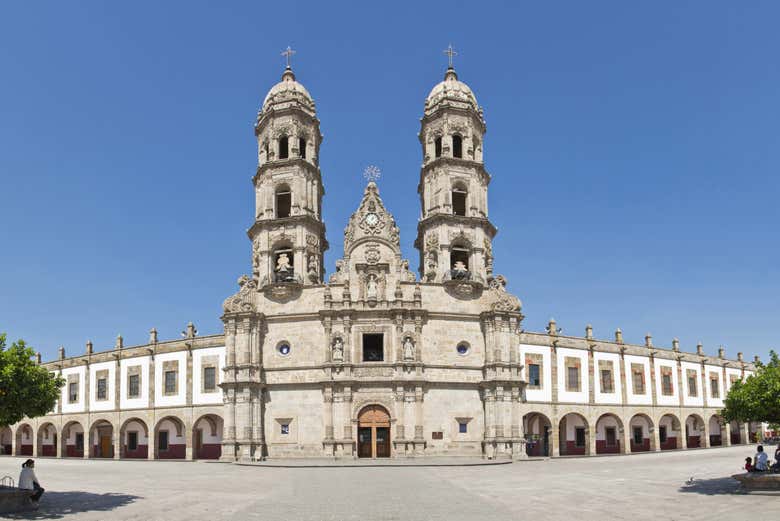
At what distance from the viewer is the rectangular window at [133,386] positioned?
5234 centimetres

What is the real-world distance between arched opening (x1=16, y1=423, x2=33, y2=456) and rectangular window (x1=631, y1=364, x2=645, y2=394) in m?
51.8

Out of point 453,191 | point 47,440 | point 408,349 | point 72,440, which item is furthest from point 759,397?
point 47,440

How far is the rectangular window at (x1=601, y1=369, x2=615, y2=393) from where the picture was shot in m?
52.6

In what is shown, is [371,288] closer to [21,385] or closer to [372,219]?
[372,219]

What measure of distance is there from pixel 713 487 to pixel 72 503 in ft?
70.8

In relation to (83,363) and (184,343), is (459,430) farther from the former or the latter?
(83,363)

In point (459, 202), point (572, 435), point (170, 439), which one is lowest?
point (572, 435)

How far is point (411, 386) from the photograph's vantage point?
43312 mm

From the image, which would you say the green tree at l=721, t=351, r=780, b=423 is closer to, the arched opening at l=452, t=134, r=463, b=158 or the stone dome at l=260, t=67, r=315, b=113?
the arched opening at l=452, t=134, r=463, b=158

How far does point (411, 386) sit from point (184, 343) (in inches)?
709

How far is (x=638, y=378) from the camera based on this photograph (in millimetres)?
54594

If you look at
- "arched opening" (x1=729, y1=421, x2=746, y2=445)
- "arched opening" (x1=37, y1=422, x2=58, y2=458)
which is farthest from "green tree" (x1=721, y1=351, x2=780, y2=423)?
"arched opening" (x1=37, y1=422, x2=58, y2=458)

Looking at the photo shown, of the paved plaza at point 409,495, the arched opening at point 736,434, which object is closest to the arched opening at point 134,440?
the paved plaza at point 409,495

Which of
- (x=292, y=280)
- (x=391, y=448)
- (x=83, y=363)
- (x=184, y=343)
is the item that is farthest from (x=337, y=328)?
(x=83, y=363)
